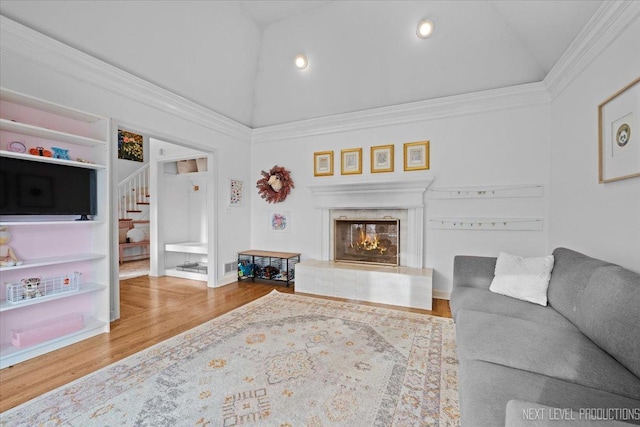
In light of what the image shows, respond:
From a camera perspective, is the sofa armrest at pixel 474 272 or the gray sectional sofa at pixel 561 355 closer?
the gray sectional sofa at pixel 561 355

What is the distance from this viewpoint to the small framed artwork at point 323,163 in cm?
432

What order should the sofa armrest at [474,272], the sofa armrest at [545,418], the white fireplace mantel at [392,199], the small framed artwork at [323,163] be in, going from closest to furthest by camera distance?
the sofa armrest at [545,418] < the sofa armrest at [474,272] < the white fireplace mantel at [392,199] < the small framed artwork at [323,163]

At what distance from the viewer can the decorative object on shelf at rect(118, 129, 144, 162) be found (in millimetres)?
7293

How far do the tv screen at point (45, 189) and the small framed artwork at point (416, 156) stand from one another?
140 inches

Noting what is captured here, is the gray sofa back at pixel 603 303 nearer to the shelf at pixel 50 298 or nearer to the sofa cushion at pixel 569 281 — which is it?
the sofa cushion at pixel 569 281

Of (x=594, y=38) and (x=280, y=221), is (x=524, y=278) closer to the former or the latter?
(x=594, y=38)

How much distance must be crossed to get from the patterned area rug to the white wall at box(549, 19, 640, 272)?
1400 millimetres

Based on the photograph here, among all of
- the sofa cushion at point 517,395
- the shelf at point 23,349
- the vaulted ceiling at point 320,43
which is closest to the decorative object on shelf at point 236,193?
the vaulted ceiling at point 320,43

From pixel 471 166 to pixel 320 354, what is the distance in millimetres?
2862

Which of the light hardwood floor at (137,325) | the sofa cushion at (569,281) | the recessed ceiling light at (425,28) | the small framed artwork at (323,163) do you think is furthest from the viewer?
the small framed artwork at (323,163)

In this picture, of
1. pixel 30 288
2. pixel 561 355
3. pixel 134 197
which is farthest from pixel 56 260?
pixel 134 197

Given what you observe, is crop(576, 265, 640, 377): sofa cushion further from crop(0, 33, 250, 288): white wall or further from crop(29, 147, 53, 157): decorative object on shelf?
crop(0, 33, 250, 288): white wall

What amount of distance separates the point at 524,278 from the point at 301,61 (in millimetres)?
3373

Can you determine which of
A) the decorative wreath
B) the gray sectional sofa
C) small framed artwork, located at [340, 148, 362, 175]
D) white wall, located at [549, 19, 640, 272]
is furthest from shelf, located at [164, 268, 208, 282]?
white wall, located at [549, 19, 640, 272]
